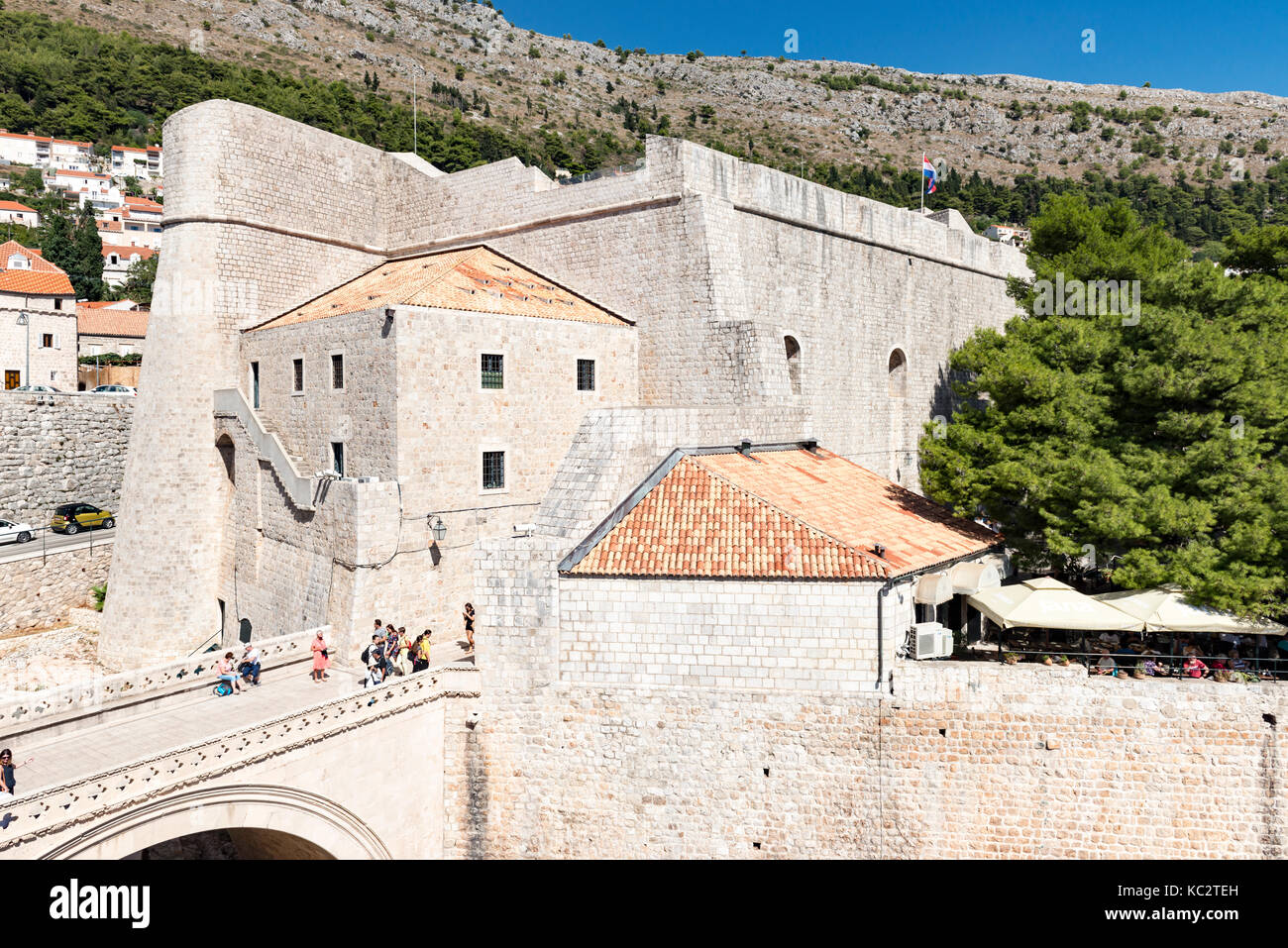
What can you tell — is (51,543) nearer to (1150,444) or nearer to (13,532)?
(13,532)

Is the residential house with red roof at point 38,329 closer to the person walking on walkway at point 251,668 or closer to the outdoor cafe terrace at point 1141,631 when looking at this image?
the person walking on walkway at point 251,668

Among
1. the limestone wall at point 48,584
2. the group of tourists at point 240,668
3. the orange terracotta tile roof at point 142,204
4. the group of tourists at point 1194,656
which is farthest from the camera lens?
the orange terracotta tile roof at point 142,204

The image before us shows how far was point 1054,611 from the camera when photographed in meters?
13.9


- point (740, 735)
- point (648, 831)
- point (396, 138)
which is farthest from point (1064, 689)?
point (396, 138)

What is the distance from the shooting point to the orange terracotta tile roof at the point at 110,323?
155 ft

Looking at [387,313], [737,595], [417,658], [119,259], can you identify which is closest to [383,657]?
[417,658]

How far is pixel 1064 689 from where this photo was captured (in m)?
12.5

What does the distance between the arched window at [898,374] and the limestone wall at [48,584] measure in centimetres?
2696

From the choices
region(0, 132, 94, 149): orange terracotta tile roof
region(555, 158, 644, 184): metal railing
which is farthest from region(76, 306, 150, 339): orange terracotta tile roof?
region(0, 132, 94, 149): orange terracotta tile roof

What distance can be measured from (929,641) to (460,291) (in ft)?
41.4

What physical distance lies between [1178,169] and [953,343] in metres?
117

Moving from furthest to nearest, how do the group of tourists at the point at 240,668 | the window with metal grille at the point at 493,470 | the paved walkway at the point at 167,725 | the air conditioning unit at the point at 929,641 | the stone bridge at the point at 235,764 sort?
the window with metal grille at the point at 493,470, the group of tourists at the point at 240,668, the air conditioning unit at the point at 929,641, the paved walkway at the point at 167,725, the stone bridge at the point at 235,764

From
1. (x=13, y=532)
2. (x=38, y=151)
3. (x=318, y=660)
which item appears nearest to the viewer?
(x=318, y=660)


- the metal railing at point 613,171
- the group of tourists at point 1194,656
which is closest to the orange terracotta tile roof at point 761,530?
the group of tourists at point 1194,656
